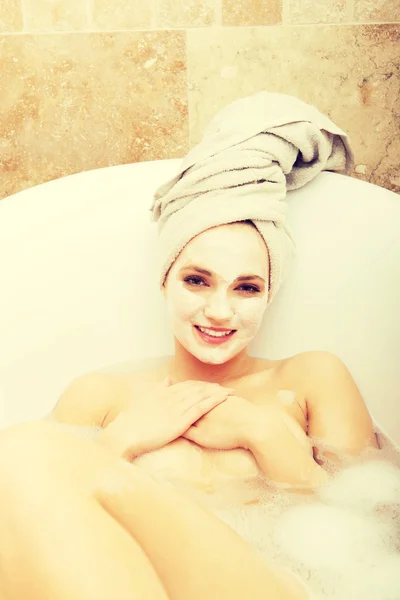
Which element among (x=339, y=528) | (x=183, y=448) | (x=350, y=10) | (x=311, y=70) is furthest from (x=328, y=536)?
(x=350, y=10)

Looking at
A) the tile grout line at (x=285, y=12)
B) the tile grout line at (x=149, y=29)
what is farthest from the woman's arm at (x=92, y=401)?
the tile grout line at (x=285, y=12)

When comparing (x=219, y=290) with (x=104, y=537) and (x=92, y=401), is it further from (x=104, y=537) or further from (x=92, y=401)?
(x=104, y=537)

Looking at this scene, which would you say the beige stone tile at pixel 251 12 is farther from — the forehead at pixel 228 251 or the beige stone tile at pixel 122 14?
the forehead at pixel 228 251

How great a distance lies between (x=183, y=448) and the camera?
1.09 meters

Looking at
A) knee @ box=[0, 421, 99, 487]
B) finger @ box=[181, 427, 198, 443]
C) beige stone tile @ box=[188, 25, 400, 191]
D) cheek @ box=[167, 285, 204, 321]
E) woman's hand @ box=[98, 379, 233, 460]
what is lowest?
finger @ box=[181, 427, 198, 443]

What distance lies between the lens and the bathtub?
49.4 inches

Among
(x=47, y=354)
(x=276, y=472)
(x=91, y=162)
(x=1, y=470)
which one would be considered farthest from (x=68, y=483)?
(x=91, y=162)

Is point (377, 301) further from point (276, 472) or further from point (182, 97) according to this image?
point (182, 97)

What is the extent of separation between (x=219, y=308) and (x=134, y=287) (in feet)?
1.12

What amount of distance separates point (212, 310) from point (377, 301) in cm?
34

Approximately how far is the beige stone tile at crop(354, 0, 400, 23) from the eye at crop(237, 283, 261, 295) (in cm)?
92

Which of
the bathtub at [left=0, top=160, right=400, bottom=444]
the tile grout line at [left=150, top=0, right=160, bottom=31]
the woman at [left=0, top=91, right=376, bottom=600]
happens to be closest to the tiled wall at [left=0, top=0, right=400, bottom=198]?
the tile grout line at [left=150, top=0, right=160, bottom=31]

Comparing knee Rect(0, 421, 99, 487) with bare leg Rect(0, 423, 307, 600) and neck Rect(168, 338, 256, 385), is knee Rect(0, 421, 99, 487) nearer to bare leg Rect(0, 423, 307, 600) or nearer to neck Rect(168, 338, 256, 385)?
bare leg Rect(0, 423, 307, 600)

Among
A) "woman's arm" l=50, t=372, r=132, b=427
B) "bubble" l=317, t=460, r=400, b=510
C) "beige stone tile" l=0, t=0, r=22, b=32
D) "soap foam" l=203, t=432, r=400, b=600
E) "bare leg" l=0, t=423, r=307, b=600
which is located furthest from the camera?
"beige stone tile" l=0, t=0, r=22, b=32
